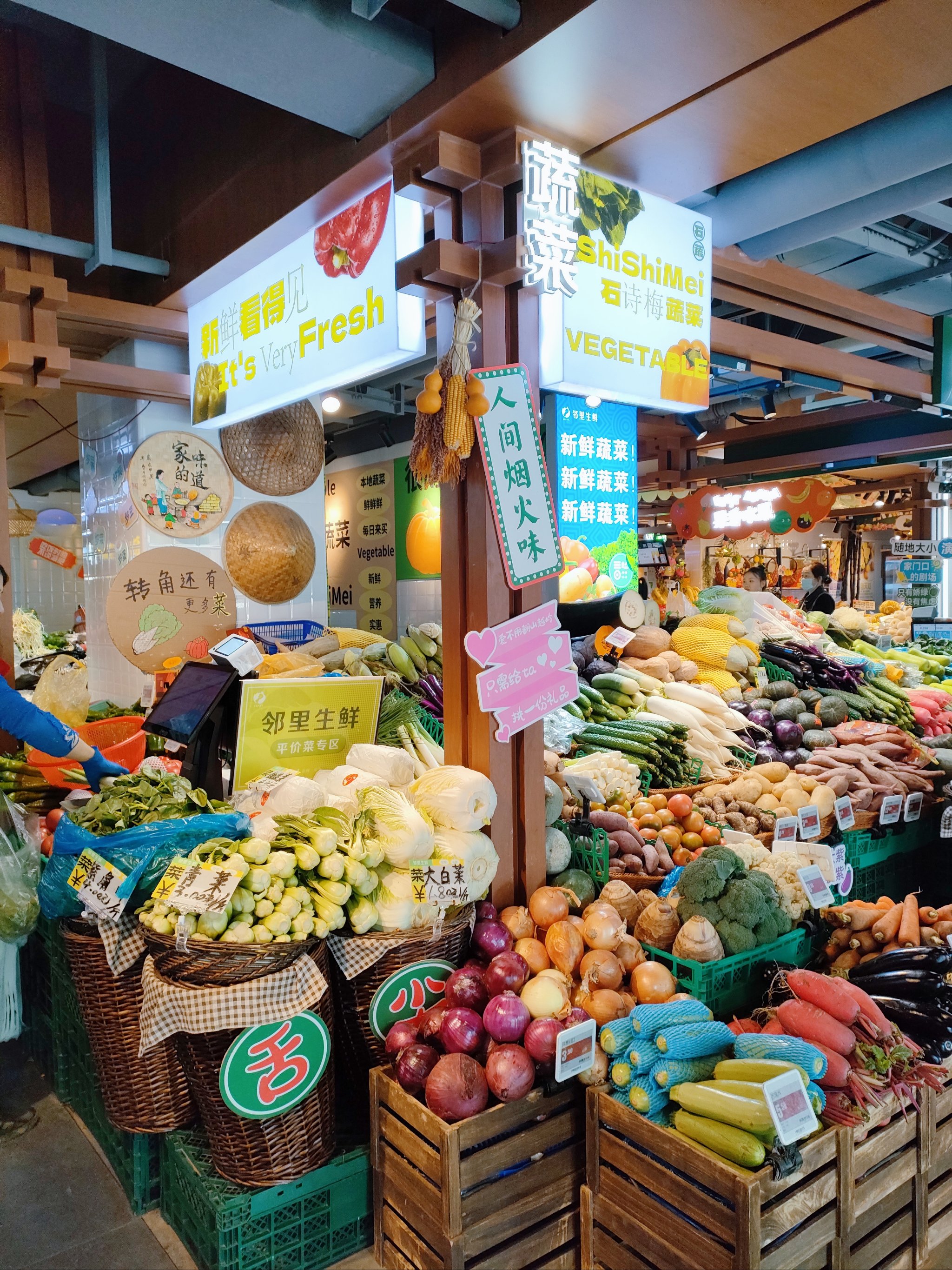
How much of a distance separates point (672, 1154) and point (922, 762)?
3078 millimetres

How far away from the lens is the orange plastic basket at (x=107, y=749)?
3789mm

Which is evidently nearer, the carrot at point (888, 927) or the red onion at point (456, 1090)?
the red onion at point (456, 1090)

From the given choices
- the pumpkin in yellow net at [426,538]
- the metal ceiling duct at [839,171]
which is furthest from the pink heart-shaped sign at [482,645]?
the pumpkin in yellow net at [426,538]

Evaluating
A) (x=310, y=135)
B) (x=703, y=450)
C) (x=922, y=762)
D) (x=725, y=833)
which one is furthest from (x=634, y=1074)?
(x=703, y=450)

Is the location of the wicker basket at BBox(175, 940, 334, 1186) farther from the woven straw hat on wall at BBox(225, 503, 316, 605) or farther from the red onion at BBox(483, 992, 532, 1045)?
the woven straw hat on wall at BBox(225, 503, 316, 605)

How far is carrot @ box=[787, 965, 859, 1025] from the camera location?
2.29 m

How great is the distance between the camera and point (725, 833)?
11.1 feet

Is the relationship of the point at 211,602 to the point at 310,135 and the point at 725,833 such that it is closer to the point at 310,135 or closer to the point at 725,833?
the point at 310,135

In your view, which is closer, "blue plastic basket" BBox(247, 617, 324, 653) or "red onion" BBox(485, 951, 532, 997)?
"red onion" BBox(485, 951, 532, 997)

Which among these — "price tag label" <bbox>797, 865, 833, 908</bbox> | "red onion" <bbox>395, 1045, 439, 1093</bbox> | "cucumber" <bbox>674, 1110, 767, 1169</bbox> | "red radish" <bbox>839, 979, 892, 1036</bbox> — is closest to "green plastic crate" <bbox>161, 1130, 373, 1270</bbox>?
"red onion" <bbox>395, 1045, 439, 1093</bbox>

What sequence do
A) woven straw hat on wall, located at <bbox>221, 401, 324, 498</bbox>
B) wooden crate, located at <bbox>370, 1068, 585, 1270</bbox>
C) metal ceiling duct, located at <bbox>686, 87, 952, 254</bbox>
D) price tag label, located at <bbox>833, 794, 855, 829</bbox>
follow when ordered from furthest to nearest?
1. woven straw hat on wall, located at <bbox>221, 401, 324, 498</bbox>
2. price tag label, located at <bbox>833, 794, 855, 829</bbox>
3. metal ceiling duct, located at <bbox>686, 87, 952, 254</bbox>
4. wooden crate, located at <bbox>370, 1068, 585, 1270</bbox>

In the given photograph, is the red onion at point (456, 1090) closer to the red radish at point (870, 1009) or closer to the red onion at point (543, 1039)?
the red onion at point (543, 1039)

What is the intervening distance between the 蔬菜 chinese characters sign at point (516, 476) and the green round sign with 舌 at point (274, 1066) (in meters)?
1.40

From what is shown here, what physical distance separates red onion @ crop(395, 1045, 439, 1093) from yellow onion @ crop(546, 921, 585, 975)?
1.54 feet
